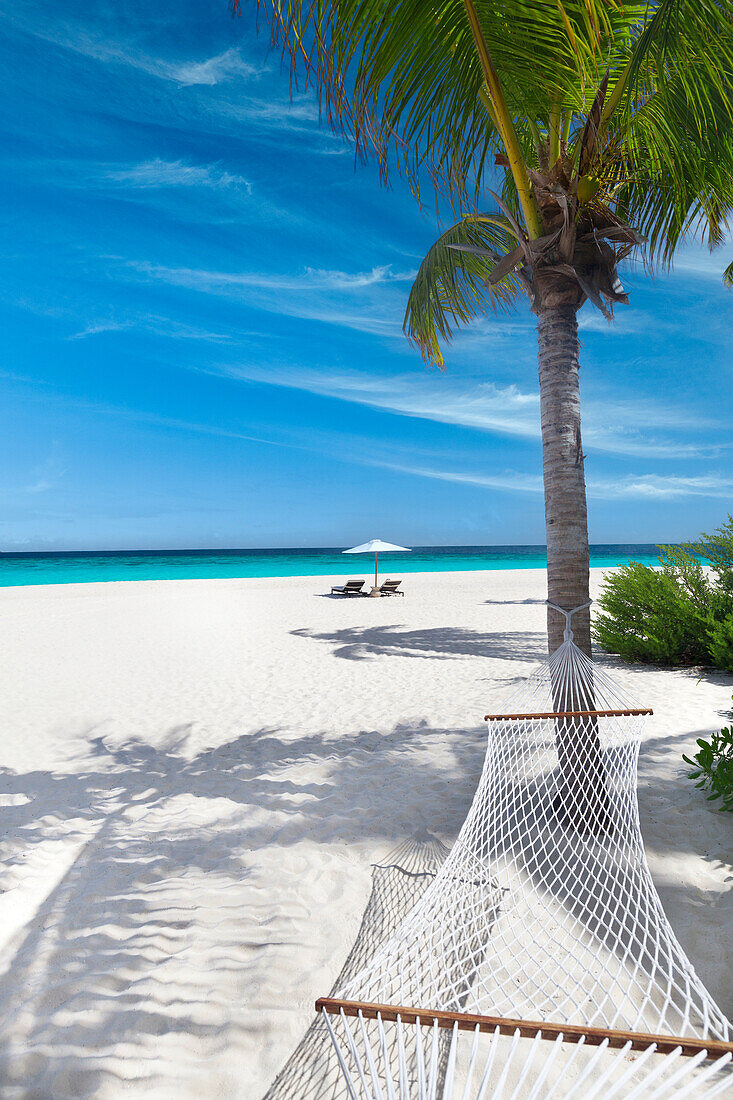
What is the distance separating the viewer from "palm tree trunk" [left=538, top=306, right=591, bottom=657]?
9.10 ft

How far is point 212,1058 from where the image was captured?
146cm

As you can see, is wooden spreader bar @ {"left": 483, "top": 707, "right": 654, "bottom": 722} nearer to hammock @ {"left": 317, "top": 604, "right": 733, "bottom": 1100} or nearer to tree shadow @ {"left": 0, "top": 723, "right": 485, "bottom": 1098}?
hammock @ {"left": 317, "top": 604, "right": 733, "bottom": 1100}

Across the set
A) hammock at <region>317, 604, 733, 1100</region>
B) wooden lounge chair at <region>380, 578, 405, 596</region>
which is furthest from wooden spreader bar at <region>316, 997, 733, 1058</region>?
wooden lounge chair at <region>380, 578, 405, 596</region>

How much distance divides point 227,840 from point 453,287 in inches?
165

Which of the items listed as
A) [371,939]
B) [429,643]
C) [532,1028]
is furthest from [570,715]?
[429,643]

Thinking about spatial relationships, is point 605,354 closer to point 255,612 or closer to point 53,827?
point 255,612

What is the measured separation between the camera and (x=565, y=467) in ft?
9.10

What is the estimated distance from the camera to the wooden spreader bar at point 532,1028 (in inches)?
32.9

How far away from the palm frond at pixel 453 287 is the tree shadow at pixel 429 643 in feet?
11.5

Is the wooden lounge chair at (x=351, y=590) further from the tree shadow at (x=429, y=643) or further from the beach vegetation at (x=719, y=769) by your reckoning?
the beach vegetation at (x=719, y=769)

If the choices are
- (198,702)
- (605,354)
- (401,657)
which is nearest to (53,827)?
(198,702)

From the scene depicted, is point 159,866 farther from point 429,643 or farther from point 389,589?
point 389,589

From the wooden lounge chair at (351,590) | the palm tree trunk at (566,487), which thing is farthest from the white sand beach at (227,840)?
the wooden lounge chair at (351,590)

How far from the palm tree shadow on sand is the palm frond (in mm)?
3603
